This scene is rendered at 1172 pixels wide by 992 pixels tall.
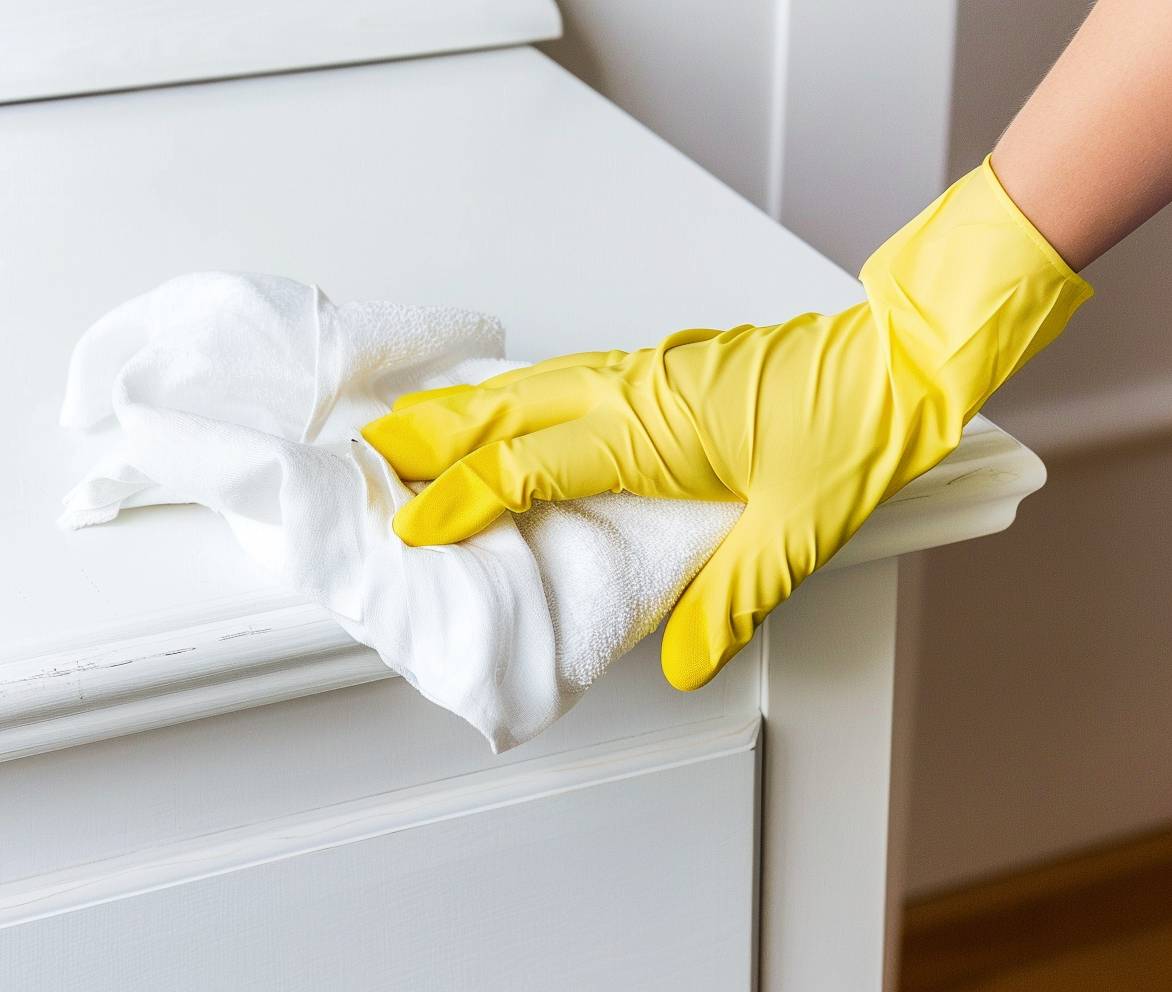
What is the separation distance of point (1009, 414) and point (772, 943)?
30.0 inches

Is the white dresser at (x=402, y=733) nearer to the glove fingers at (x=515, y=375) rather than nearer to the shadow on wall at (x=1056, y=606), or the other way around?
the glove fingers at (x=515, y=375)

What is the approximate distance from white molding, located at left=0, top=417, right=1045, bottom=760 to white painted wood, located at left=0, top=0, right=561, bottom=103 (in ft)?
1.89

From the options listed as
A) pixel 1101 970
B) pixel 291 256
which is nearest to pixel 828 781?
pixel 291 256

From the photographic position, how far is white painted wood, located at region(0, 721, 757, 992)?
1.57ft

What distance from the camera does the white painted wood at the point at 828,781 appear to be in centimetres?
54

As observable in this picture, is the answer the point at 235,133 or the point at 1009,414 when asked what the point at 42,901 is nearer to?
the point at 235,133

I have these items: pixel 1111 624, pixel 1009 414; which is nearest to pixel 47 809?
pixel 1009 414

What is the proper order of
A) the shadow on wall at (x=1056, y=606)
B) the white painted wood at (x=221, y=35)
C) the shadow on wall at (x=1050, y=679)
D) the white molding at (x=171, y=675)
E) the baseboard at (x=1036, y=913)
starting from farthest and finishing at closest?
the baseboard at (x=1036, y=913)
the shadow on wall at (x=1050, y=679)
the shadow on wall at (x=1056, y=606)
the white painted wood at (x=221, y=35)
the white molding at (x=171, y=675)

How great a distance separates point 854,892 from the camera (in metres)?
0.60

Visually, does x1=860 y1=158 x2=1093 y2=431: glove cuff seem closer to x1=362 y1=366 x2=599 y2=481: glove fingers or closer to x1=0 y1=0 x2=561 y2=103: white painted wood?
x1=362 y1=366 x2=599 y2=481: glove fingers

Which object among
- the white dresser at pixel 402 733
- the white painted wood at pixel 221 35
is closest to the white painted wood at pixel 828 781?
the white dresser at pixel 402 733

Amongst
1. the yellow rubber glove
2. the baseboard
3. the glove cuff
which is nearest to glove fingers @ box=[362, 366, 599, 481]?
the yellow rubber glove

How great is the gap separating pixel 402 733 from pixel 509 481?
107mm

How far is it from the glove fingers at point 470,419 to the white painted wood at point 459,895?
13 cm
